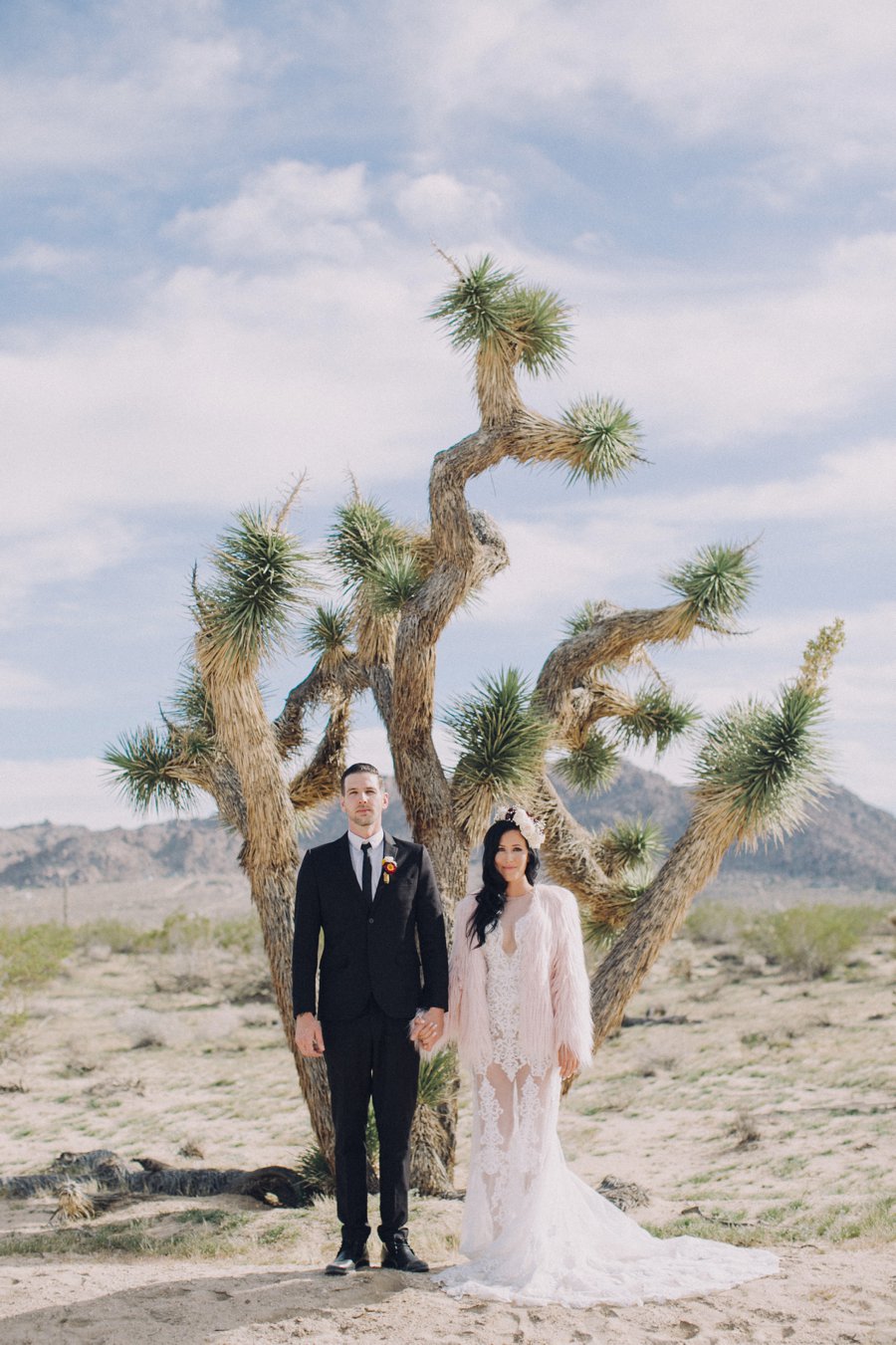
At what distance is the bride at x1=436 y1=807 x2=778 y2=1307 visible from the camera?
4.82 metres

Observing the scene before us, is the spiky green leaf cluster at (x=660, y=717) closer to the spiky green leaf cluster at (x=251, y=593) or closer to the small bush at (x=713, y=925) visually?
the spiky green leaf cluster at (x=251, y=593)

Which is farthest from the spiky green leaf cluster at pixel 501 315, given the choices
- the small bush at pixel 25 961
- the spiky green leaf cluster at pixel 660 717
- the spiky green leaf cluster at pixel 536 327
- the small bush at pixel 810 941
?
the small bush at pixel 810 941

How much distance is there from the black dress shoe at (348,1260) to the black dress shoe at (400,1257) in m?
0.10

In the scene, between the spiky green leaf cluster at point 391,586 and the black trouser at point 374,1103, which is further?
the spiky green leaf cluster at point 391,586

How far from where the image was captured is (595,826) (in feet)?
203

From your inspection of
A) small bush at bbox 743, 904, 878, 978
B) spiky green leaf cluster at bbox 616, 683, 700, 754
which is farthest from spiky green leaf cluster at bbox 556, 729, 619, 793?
small bush at bbox 743, 904, 878, 978

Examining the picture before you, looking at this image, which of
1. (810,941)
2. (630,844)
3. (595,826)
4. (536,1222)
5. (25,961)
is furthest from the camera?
(595,826)

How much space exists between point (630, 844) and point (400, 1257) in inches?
222

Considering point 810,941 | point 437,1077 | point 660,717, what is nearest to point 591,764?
point 660,717

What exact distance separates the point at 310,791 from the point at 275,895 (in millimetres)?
1421

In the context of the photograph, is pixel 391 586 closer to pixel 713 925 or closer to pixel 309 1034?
pixel 309 1034

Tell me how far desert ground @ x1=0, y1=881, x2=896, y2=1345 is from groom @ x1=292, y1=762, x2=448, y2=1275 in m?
0.31

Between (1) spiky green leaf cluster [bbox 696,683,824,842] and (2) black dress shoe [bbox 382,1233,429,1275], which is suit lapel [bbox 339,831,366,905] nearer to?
(2) black dress shoe [bbox 382,1233,429,1275]

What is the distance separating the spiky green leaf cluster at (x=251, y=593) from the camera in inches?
287
